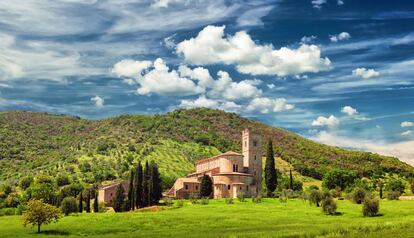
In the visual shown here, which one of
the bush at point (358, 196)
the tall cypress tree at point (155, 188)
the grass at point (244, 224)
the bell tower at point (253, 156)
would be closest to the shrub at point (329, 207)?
the grass at point (244, 224)

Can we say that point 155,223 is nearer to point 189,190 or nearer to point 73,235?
point 73,235

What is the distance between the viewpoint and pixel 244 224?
60781 millimetres

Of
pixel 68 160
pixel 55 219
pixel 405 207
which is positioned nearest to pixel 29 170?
pixel 68 160

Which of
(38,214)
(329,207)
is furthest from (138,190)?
(329,207)

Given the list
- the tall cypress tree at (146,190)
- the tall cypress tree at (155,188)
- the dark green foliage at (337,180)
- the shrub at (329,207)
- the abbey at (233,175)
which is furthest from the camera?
the dark green foliage at (337,180)

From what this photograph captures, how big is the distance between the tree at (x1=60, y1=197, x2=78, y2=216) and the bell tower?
4877 cm

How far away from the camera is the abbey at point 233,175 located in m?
110

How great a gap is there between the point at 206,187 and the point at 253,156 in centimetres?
2123

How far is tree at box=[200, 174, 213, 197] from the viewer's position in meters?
108

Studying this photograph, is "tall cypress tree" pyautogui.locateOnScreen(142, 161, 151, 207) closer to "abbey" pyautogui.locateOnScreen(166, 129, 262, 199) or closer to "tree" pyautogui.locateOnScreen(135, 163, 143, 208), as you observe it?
"tree" pyautogui.locateOnScreen(135, 163, 143, 208)

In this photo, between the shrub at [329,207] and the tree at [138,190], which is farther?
the tree at [138,190]

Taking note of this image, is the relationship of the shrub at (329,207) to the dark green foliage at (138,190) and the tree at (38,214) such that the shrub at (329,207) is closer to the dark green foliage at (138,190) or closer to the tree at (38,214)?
the tree at (38,214)

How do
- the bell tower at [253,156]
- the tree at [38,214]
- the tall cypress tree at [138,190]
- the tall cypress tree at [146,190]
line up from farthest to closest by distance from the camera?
1. the bell tower at [253,156]
2. the tall cypress tree at [146,190]
3. the tall cypress tree at [138,190]
4. the tree at [38,214]

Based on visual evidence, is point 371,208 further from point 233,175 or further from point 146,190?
point 146,190
